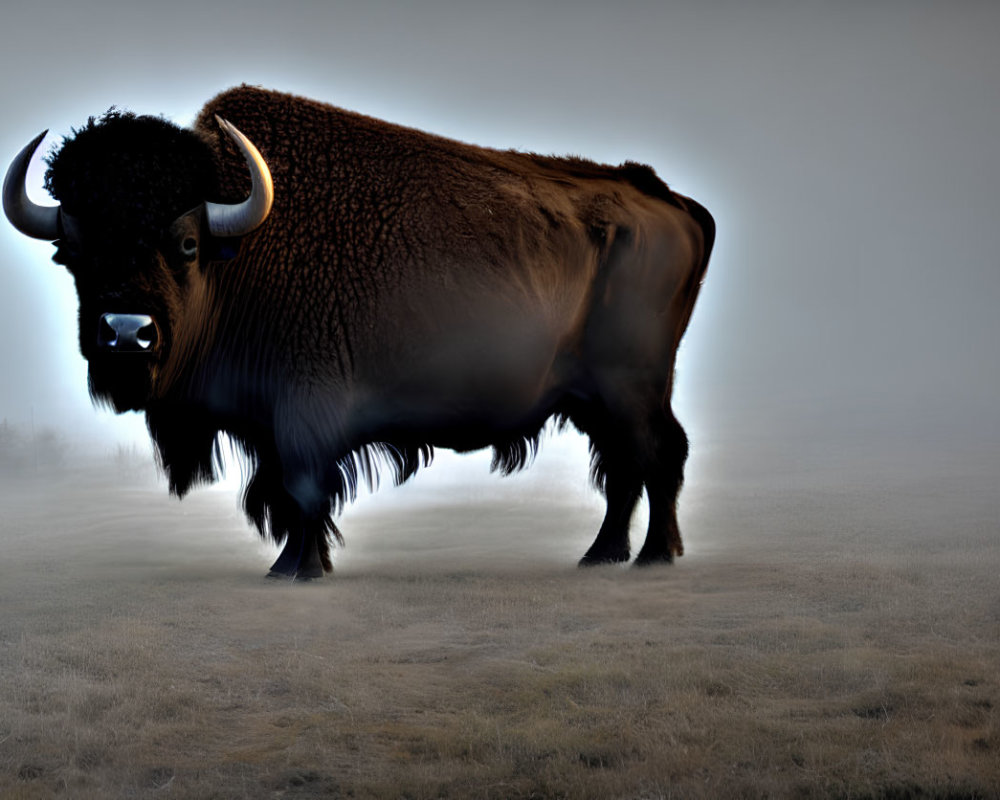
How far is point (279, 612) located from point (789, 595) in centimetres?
275

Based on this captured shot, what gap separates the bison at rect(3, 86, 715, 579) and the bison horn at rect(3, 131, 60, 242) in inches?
0.5

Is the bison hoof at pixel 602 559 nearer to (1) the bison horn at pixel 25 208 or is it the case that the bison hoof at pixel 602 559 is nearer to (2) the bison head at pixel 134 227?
(2) the bison head at pixel 134 227

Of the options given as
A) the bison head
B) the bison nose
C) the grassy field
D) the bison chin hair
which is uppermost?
the bison head

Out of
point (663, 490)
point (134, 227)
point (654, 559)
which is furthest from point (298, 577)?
point (663, 490)

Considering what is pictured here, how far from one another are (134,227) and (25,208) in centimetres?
69

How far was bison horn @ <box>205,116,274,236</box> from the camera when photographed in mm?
6844

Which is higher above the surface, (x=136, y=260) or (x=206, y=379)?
(x=136, y=260)

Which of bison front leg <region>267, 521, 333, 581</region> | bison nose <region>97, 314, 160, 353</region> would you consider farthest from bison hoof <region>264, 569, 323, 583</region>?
bison nose <region>97, 314, 160, 353</region>

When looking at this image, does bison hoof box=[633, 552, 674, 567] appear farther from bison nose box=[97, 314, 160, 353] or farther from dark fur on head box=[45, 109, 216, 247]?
dark fur on head box=[45, 109, 216, 247]

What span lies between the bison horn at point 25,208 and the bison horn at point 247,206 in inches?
2.3

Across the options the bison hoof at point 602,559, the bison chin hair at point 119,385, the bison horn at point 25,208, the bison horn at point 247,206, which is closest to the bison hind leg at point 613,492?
the bison hoof at point 602,559

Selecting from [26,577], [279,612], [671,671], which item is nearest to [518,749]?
[671,671]

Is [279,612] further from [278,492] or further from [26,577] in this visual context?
[26,577]

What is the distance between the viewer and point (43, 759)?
4336 mm
